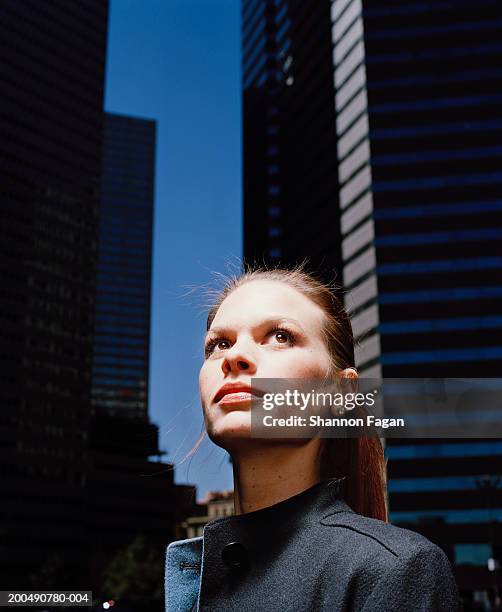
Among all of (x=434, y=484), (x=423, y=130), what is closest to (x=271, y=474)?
(x=434, y=484)

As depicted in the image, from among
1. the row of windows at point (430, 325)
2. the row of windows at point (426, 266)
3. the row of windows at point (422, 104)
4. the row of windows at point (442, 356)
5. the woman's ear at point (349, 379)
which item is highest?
the row of windows at point (422, 104)

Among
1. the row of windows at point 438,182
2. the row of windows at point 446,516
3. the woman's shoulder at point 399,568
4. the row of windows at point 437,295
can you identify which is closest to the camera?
the woman's shoulder at point 399,568

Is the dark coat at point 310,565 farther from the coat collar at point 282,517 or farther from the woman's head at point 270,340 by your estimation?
the woman's head at point 270,340

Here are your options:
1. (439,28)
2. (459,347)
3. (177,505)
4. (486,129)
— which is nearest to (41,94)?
(439,28)

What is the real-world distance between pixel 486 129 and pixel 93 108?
3374 inches

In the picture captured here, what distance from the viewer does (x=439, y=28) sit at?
118250 mm

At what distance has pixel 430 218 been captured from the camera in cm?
10694

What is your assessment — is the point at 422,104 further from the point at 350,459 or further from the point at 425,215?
the point at 350,459

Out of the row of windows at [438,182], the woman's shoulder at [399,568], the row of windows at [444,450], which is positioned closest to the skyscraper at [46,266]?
the row of windows at [444,450]

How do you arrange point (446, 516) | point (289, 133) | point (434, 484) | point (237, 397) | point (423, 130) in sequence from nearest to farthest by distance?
point (237, 397) < point (446, 516) < point (434, 484) < point (423, 130) < point (289, 133)

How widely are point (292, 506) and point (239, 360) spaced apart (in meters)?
0.40

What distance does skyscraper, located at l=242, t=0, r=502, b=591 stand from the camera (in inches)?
3866

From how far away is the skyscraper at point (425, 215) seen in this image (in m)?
98.2

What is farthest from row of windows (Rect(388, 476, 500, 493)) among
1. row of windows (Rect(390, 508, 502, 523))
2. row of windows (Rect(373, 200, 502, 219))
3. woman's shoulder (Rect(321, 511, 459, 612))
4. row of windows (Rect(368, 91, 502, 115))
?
woman's shoulder (Rect(321, 511, 459, 612))
